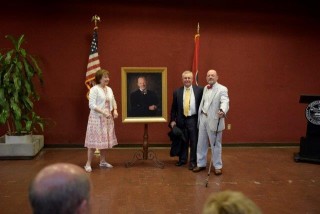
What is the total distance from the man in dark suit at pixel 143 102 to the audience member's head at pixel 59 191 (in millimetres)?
3981

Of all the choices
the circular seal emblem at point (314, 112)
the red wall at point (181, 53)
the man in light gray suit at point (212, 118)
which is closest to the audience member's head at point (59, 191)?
the man in light gray suit at point (212, 118)

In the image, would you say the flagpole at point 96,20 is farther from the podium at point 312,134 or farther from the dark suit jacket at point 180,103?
the podium at point 312,134

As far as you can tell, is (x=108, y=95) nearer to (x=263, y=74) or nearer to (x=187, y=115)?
(x=187, y=115)

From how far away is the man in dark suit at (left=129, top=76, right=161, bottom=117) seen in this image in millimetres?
5180

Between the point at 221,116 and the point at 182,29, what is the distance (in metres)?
2.54

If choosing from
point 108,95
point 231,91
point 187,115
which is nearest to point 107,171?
point 108,95

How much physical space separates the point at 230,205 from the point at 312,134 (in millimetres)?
4929

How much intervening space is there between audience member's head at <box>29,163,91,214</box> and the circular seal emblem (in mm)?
5114

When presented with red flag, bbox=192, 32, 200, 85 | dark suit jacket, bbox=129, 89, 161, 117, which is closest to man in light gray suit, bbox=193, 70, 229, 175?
dark suit jacket, bbox=129, 89, 161, 117

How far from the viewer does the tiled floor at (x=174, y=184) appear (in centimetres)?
370

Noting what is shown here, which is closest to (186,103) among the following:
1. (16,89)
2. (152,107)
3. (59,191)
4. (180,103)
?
(180,103)

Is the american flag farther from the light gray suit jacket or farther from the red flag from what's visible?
the light gray suit jacket

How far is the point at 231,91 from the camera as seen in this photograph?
6.76 meters

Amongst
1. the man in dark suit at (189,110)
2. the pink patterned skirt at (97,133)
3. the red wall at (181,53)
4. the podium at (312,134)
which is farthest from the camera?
the red wall at (181,53)
